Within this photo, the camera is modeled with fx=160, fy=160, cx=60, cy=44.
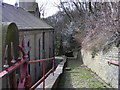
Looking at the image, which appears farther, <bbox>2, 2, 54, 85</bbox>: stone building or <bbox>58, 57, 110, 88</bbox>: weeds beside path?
<bbox>2, 2, 54, 85</bbox>: stone building

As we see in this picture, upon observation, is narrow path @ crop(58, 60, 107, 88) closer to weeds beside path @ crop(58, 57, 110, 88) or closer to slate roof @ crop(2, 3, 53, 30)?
weeds beside path @ crop(58, 57, 110, 88)

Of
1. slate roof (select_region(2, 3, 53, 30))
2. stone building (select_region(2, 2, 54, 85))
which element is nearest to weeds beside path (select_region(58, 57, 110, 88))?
stone building (select_region(2, 2, 54, 85))

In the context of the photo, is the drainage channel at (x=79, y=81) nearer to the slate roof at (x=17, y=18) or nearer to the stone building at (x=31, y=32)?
the stone building at (x=31, y=32)

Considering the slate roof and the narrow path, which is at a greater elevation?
the slate roof

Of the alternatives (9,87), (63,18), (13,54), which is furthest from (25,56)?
(63,18)

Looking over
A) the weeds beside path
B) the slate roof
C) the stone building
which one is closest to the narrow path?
the weeds beside path

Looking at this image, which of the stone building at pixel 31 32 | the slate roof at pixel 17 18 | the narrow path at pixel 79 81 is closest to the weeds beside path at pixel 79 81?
the narrow path at pixel 79 81

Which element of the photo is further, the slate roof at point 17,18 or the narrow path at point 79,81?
the slate roof at point 17,18

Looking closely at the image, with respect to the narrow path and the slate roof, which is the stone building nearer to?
the slate roof

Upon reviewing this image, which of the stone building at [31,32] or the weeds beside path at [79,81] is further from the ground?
the stone building at [31,32]

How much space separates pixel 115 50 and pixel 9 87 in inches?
231

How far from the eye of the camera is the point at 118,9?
8.12 metres

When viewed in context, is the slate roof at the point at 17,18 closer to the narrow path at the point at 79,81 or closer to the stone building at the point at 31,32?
the stone building at the point at 31,32

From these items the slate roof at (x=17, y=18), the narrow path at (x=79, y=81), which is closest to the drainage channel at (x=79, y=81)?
the narrow path at (x=79, y=81)
